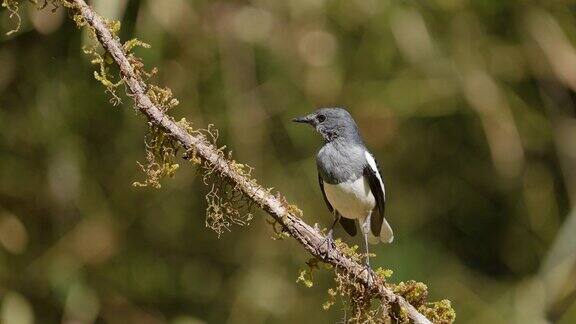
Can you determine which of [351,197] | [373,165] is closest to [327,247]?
[351,197]

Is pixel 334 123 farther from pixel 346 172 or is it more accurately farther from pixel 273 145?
pixel 273 145

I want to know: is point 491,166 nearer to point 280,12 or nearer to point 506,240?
point 506,240

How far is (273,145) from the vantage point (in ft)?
16.3

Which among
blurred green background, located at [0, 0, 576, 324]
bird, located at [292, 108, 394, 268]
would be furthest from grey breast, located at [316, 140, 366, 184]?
blurred green background, located at [0, 0, 576, 324]

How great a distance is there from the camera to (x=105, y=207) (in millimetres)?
4766

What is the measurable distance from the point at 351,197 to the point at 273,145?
2.04 metres

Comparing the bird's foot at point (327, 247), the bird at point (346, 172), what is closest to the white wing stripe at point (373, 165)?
the bird at point (346, 172)

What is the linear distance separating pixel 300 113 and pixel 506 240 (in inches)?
60.6

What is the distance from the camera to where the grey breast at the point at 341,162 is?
296cm

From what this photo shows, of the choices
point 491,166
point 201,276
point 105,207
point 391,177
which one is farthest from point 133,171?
point 491,166

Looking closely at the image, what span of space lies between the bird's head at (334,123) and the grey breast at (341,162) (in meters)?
0.02

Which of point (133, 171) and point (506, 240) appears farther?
point (506, 240)

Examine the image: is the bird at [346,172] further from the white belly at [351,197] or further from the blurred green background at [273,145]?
the blurred green background at [273,145]

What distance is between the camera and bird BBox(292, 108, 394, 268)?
9.67 feet
